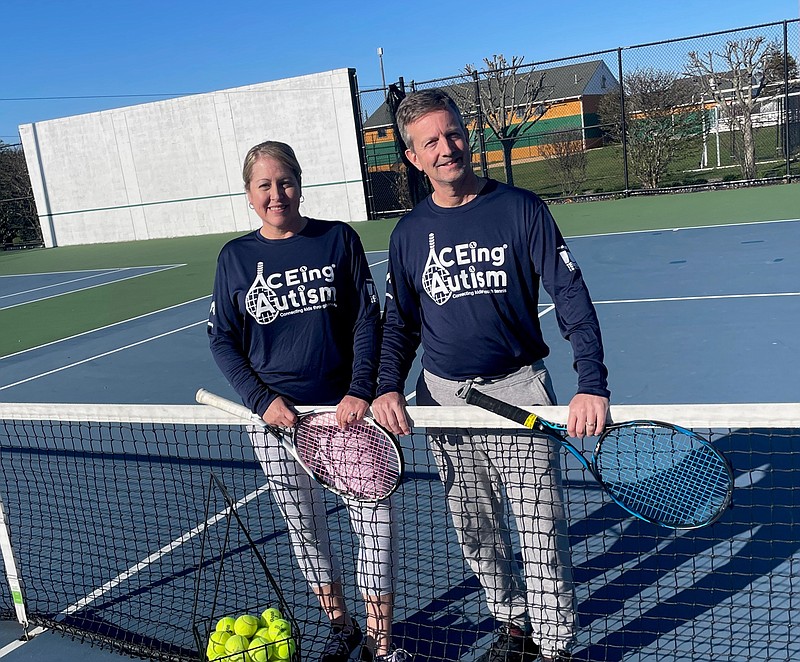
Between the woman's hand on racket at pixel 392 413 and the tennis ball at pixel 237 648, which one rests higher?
the woman's hand on racket at pixel 392 413

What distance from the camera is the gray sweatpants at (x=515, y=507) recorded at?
2701 millimetres

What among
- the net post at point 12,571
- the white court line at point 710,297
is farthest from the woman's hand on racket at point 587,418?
the white court line at point 710,297

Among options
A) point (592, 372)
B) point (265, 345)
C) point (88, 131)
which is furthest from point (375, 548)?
point (88, 131)

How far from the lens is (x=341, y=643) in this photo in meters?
3.04

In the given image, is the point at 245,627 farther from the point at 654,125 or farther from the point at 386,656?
the point at 654,125

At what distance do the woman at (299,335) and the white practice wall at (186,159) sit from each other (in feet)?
60.8

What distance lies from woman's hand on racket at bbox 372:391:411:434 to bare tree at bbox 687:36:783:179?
17654mm

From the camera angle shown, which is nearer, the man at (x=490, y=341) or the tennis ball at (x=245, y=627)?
the man at (x=490, y=341)

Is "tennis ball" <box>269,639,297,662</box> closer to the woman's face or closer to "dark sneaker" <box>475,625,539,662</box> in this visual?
"dark sneaker" <box>475,625,539,662</box>

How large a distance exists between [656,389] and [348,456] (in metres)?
3.52

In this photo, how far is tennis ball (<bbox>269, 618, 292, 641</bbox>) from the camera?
9.09ft

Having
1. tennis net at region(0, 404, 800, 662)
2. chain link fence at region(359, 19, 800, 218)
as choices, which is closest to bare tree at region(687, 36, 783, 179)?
chain link fence at region(359, 19, 800, 218)

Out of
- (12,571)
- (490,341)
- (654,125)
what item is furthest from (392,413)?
(654,125)

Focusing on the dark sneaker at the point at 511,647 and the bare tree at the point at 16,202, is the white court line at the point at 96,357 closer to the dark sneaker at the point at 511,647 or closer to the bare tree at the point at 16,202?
the dark sneaker at the point at 511,647
